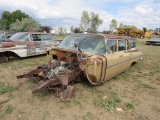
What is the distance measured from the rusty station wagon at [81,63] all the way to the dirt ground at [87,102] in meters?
0.30

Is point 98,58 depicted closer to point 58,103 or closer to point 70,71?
point 70,71

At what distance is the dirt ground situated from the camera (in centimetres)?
319

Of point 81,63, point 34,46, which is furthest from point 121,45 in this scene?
point 34,46

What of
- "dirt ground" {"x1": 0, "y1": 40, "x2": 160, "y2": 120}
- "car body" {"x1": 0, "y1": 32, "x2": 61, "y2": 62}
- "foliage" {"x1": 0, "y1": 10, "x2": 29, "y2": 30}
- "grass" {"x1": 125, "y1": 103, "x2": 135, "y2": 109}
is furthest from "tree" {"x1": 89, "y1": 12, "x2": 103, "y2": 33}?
"grass" {"x1": 125, "y1": 103, "x2": 135, "y2": 109}

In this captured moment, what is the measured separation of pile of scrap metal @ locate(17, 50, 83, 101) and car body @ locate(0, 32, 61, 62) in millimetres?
3429

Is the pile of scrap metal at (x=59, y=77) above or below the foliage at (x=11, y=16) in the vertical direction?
→ below

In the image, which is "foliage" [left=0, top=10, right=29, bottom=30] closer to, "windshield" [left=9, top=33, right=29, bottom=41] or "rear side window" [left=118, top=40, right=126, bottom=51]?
"windshield" [left=9, top=33, right=29, bottom=41]

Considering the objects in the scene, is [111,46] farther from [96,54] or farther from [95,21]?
[95,21]

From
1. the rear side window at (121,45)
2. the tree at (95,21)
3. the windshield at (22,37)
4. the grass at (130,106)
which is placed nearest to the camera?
the grass at (130,106)

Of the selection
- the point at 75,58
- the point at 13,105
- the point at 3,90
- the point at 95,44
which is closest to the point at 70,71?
the point at 75,58

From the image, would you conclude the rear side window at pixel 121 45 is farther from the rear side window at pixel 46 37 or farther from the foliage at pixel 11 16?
the foliage at pixel 11 16

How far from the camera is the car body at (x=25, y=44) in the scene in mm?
7262

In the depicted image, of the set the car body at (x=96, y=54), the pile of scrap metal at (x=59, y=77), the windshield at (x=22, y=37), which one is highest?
the windshield at (x=22, y=37)

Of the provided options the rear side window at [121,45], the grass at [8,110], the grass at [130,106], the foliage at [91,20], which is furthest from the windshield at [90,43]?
the foliage at [91,20]
